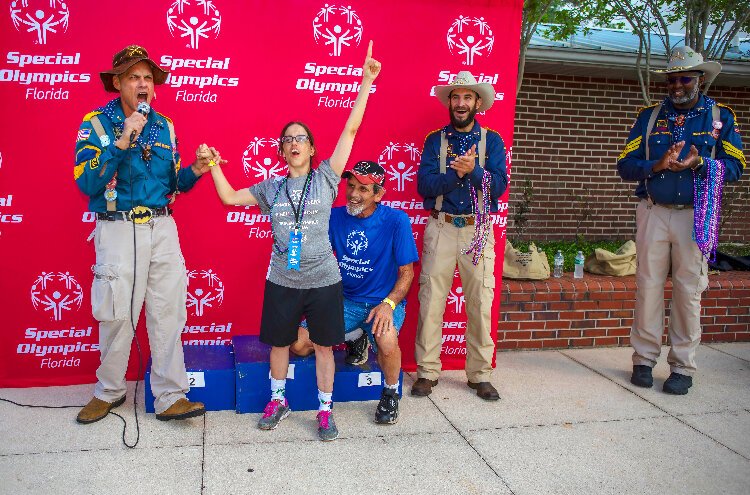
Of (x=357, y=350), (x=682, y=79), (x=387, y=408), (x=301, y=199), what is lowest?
(x=387, y=408)

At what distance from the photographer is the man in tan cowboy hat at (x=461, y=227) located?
166 inches

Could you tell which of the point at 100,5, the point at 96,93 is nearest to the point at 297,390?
the point at 96,93

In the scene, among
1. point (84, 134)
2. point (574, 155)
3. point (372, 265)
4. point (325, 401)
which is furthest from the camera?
point (574, 155)

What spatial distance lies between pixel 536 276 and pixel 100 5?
3884 millimetres

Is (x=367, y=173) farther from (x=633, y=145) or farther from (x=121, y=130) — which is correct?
(x=633, y=145)

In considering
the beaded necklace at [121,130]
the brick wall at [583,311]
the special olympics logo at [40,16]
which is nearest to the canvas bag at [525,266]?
the brick wall at [583,311]

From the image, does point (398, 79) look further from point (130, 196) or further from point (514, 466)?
point (514, 466)

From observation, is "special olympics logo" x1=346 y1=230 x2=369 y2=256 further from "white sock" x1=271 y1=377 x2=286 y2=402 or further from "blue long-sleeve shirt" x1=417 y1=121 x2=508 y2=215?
"white sock" x1=271 y1=377 x2=286 y2=402

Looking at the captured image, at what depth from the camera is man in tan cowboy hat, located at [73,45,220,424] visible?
3.55 meters

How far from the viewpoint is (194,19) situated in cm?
423

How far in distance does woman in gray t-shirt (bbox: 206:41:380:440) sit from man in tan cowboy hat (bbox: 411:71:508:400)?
84 cm

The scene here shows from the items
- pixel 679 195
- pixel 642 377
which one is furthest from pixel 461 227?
pixel 642 377

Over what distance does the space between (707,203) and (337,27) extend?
9.16ft

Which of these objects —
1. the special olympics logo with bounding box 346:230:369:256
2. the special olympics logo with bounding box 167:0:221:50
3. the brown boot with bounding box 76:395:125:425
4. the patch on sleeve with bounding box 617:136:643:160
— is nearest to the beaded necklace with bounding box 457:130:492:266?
the special olympics logo with bounding box 346:230:369:256
